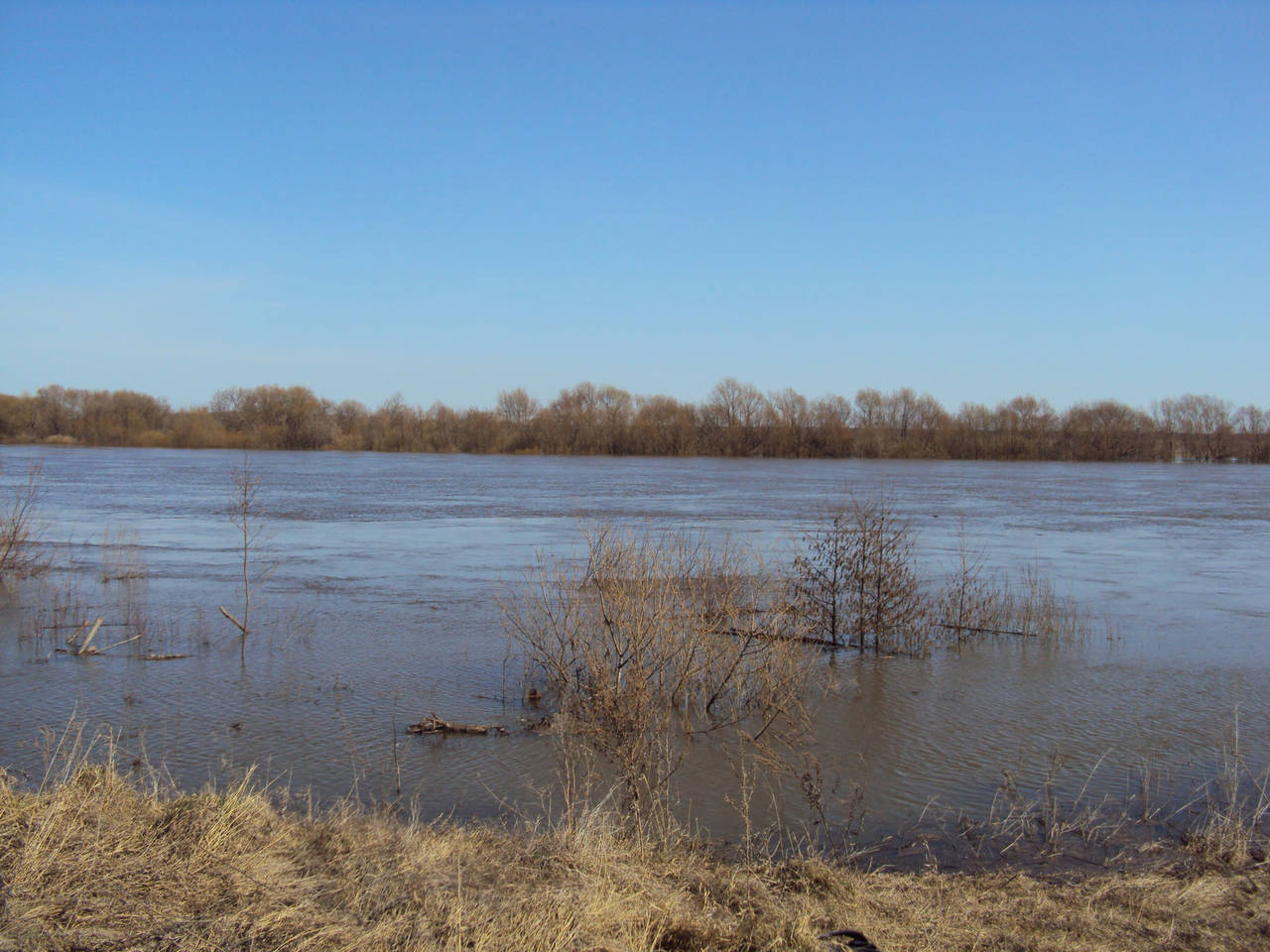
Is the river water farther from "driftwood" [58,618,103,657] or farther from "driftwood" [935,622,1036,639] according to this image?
"driftwood" [935,622,1036,639]

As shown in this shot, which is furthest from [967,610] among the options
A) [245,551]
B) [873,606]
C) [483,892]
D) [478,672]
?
[483,892]

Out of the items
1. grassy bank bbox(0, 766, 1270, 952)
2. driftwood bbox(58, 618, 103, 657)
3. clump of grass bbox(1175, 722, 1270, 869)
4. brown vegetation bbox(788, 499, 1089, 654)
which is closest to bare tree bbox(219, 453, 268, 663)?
driftwood bbox(58, 618, 103, 657)

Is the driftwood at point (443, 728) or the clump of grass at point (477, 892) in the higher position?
the clump of grass at point (477, 892)

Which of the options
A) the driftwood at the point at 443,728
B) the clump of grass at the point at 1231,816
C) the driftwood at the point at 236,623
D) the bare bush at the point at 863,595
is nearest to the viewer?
the clump of grass at the point at 1231,816

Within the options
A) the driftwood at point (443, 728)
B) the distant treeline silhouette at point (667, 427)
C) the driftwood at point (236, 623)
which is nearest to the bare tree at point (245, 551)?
the driftwood at point (236, 623)

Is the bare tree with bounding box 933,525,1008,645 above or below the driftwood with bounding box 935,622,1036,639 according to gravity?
above

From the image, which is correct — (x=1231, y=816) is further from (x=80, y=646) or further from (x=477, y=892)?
(x=80, y=646)

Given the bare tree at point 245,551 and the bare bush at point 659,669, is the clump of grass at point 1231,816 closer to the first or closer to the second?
the bare bush at point 659,669

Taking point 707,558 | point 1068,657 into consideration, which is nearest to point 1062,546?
point 1068,657

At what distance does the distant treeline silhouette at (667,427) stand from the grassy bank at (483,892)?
254 ft

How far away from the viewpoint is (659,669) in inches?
319

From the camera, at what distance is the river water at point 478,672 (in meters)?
7.77

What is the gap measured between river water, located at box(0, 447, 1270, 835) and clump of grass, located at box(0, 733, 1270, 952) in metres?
1.61

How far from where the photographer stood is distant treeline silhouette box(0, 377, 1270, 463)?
8219 centimetres
